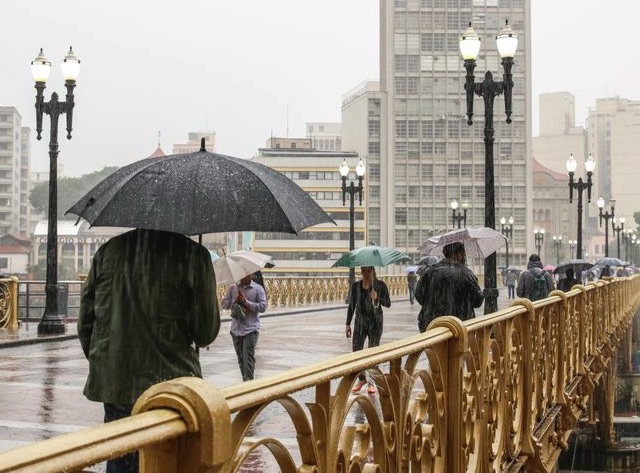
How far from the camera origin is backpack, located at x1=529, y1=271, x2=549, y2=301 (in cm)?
1567

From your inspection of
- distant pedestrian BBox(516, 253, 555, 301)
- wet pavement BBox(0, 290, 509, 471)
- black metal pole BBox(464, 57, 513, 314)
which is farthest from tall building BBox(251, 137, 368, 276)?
distant pedestrian BBox(516, 253, 555, 301)

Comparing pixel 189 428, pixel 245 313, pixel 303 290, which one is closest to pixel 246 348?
pixel 245 313

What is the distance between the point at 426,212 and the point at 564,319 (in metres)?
97.8

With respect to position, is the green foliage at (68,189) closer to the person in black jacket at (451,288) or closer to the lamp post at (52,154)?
the lamp post at (52,154)

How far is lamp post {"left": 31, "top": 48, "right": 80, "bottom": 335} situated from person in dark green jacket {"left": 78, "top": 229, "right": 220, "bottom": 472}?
44.9 feet

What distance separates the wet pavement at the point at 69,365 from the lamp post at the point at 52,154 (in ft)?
1.54

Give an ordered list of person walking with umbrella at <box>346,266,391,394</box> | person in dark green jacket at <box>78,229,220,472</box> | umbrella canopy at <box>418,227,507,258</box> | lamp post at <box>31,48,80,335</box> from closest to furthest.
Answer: person in dark green jacket at <box>78,229,220,472</box>, person walking with umbrella at <box>346,266,391,394</box>, umbrella canopy at <box>418,227,507,258</box>, lamp post at <box>31,48,80,335</box>

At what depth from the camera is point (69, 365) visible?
1305cm

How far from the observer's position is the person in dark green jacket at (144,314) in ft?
13.5

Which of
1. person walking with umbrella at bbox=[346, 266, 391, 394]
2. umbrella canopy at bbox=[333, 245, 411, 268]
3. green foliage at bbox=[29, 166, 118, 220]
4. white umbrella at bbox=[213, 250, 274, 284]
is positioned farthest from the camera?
green foliage at bbox=[29, 166, 118, 220]

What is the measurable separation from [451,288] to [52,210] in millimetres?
11154

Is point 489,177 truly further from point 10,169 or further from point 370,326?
point 10,169

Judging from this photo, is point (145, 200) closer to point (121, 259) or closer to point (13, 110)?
point (121, 259)

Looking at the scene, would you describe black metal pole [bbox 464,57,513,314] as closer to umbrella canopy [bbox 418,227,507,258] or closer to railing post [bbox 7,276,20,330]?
umbrella canopy [bbox 418,227,507,258]
